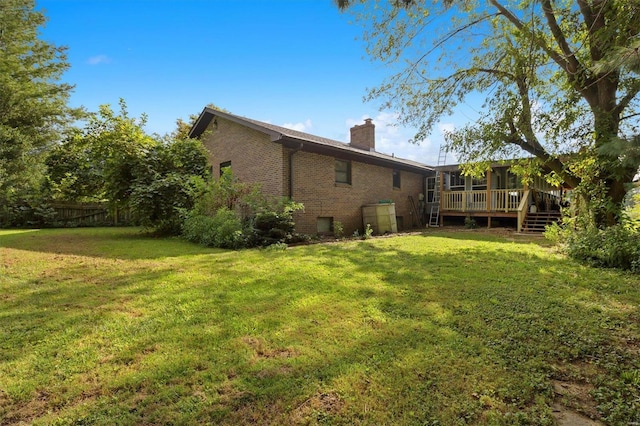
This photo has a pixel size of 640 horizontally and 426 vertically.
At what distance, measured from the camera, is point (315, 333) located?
295 cm

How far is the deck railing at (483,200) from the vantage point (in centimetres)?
1357

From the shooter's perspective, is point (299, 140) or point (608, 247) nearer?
point (608, 247)

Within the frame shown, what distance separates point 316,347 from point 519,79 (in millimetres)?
8261

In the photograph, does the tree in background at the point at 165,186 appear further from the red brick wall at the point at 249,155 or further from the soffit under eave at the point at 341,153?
the soffit under eave at the point at 341,153

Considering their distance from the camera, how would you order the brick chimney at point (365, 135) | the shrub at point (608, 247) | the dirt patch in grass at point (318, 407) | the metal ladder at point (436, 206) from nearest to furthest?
the dirt patch in grass at point (318, 407)
the shrub at point (608, 247)
the metal ladder at point (436, 206)
the brick chimney at point (365, 135)

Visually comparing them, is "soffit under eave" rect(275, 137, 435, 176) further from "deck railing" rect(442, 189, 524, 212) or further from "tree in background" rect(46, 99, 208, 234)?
"tree in background" rect(46, 99, 208, 234)

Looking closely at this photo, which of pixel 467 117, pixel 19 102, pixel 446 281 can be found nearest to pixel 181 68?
pixel 19 102

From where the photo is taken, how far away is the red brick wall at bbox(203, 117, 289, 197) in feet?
34.8

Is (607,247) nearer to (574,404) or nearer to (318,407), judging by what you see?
(574,404)

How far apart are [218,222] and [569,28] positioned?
30.9ft

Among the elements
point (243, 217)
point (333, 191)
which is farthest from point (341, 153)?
point (243, 217)

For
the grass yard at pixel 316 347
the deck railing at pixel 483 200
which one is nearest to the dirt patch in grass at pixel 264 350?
the grass yard at pixel 316 347

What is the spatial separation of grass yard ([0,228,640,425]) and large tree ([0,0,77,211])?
15.3ft

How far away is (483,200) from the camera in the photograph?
47.7ft
